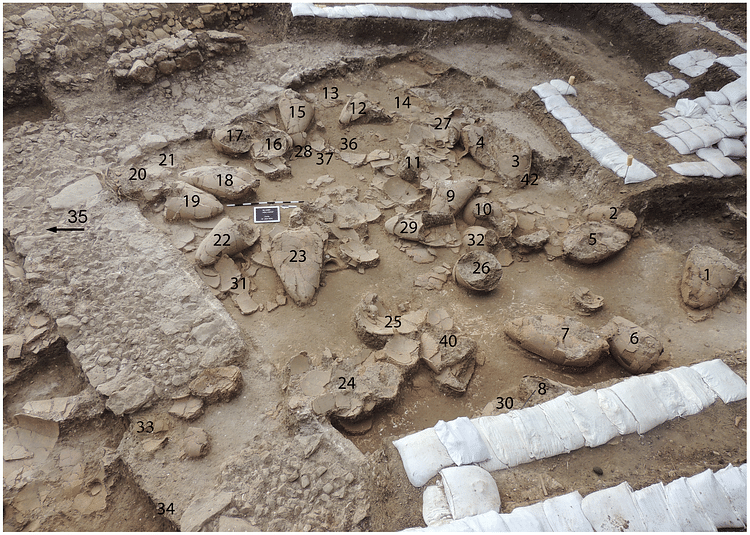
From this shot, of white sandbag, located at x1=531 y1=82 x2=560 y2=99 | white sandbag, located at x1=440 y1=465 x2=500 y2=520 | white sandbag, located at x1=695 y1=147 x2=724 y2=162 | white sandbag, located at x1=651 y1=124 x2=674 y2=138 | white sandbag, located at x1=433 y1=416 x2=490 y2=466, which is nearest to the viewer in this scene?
white sandbag, located at x1=440 y1=465 x2=500 y2=520

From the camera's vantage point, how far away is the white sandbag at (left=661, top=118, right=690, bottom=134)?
5.75 meters

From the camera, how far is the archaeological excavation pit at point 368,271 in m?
2.95

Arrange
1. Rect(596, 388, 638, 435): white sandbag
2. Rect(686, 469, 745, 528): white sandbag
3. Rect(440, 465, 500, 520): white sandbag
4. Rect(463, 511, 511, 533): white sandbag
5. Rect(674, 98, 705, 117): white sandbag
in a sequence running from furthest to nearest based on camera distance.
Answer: Rect(674, 98, 705, 117): white sandbag, Rect(596, 388, 638, 435): white sandbag, Rect(686, 469, 745, 528): white sandbag, Rect(440, 465, 500, 520): white sandbag, Rect(463, 511, 511, 533): white sandbag

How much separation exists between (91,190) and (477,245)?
3.93m

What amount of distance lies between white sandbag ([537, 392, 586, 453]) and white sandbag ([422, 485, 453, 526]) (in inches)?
35.3

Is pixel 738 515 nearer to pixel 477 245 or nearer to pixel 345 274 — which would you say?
pixel 477 245

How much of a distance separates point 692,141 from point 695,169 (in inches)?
19.7

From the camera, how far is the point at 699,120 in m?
5.82

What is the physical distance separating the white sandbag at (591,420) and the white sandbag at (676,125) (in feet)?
13.8

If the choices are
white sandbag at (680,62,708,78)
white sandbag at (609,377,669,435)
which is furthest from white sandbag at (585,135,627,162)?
white sandbag at (609,377,669,435)

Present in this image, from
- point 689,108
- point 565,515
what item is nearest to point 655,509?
point 565,515

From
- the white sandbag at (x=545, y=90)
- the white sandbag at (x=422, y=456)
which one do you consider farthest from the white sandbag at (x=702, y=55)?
the white sandbag at (x=422, y=456)

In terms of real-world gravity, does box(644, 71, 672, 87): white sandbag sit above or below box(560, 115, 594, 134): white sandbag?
above

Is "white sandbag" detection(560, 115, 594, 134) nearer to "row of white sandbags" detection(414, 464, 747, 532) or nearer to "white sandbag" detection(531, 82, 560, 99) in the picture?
"white sandbag" detection(531, 82, 560, 99)
